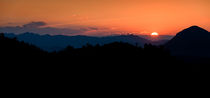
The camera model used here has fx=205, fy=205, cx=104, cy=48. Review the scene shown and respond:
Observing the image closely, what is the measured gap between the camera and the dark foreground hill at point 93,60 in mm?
35281

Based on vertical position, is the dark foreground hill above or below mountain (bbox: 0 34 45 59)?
below

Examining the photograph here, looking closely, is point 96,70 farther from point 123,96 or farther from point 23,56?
point 23,56

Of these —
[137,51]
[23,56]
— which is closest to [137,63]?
[137,51]

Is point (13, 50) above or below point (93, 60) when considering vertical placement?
above

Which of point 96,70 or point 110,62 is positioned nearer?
point 96,70

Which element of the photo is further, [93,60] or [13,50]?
[93,60]

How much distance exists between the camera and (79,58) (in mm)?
41531

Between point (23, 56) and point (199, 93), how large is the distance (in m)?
32.6

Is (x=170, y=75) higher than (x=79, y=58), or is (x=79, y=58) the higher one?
(x=79, y=58)

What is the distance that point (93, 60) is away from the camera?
134 feet

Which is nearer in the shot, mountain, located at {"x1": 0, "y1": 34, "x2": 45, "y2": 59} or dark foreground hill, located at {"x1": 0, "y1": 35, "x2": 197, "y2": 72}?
mountain, located at {"x1": 0, "y1": 34, "x2": 45, "y2": 59}

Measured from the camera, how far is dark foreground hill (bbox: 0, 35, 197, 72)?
3528 cm

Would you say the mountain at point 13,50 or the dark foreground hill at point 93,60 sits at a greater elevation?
the mountain at point 13,50

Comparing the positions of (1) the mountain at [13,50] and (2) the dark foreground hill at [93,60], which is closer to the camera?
(1) the mountain at [13,50]
